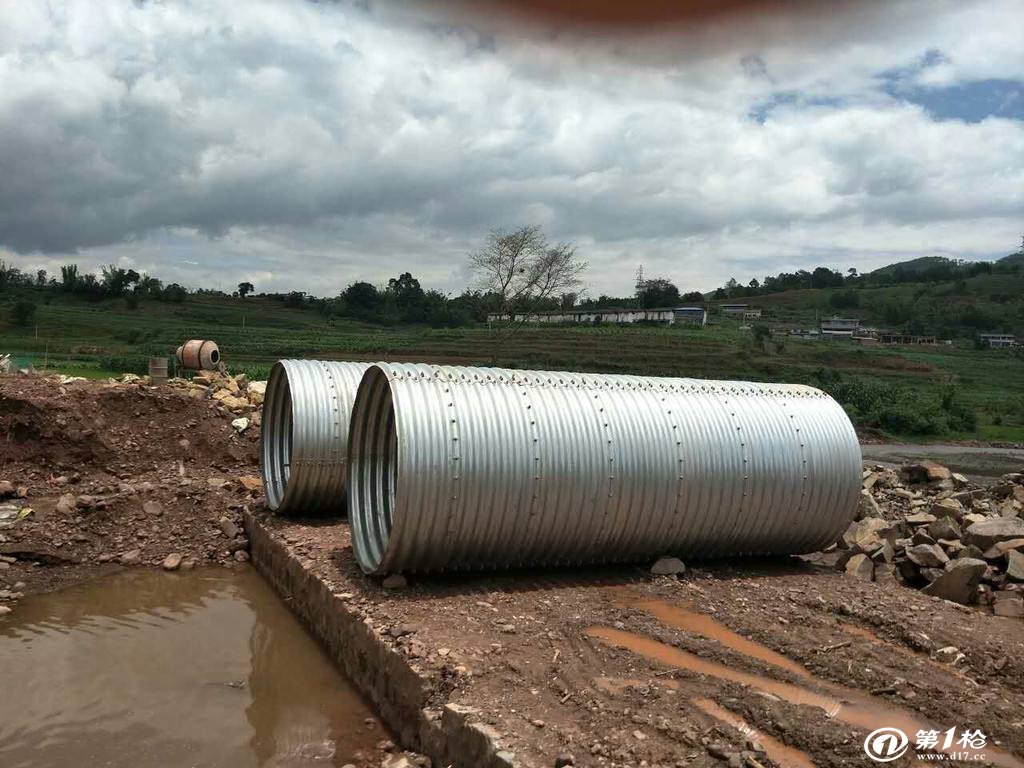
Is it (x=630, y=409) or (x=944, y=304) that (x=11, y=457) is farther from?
(x=944, y=304)

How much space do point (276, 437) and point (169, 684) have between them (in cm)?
598

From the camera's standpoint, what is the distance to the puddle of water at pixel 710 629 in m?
6.94

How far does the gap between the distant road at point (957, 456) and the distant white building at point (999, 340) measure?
46203 mm

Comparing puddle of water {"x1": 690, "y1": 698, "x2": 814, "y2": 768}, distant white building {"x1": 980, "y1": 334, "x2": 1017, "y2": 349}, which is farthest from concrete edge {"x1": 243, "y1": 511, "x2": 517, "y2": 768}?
distant white building {"x1": 980, "y1": 334, "x2": 1017, "y2": 349}

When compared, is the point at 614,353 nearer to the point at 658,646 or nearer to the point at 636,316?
the point at 636,316

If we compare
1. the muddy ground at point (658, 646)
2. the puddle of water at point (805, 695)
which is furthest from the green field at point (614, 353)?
the puddle of water at point (805, 695)

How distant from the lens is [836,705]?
19.9 feet

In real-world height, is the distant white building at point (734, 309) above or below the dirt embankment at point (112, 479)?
above

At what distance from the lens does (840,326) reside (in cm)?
9212

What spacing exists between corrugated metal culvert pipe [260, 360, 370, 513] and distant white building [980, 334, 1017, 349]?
255 ft

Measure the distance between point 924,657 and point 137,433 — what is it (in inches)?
620

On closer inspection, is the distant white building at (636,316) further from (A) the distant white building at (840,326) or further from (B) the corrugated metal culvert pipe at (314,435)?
(B) the corrugated metal culvert pipe at (314,435)

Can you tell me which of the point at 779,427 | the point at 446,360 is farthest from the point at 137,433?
the point at 446,360

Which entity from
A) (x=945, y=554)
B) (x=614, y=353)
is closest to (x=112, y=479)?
(x=945, y=554)
